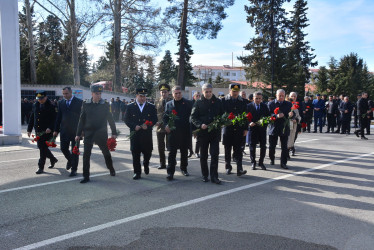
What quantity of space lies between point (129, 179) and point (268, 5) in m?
34.4

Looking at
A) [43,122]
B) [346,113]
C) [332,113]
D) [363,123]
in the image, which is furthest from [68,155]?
[332,113]

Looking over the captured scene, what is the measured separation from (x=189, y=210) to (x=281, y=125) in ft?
14.0

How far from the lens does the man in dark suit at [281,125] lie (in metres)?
8.34

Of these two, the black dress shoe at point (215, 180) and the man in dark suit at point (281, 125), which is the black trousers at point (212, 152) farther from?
the man in dark suit at point (281, 125)

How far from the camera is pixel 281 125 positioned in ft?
27.6

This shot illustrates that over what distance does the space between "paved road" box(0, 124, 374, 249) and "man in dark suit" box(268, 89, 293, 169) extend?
514 millimetres

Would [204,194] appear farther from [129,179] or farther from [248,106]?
[248,106]

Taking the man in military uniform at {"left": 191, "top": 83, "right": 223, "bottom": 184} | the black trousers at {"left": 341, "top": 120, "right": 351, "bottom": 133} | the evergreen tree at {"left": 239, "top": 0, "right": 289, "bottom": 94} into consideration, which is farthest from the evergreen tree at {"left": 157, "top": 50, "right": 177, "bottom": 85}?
the man in military uniform at {"left": 191, "top": 83, "right": 223, "bottom": 184}

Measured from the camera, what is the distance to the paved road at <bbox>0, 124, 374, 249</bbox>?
402cm

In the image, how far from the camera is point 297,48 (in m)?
50.3

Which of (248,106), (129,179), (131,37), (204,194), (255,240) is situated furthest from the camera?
(131,37)

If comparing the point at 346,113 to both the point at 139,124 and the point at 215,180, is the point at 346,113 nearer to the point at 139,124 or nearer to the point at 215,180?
the point at 215,180

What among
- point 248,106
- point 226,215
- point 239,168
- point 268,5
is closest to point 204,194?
point 226,215

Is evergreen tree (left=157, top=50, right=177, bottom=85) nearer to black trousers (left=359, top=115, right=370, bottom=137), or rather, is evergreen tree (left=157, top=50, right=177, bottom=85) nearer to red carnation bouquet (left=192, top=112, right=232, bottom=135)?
black trousers (left=359, top=115, right=370, bottom=137)
